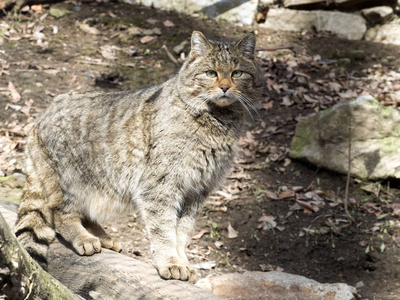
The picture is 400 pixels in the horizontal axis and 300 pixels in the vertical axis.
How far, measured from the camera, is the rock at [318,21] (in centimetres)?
859

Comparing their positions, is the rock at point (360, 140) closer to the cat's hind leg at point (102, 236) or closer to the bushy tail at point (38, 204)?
the cat's hind leg at point (102, 236)

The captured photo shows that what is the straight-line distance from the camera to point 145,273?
3.26 m

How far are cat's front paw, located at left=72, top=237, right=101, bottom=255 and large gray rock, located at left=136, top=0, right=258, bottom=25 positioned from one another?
20.0 ft

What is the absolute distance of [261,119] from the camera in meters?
7.05

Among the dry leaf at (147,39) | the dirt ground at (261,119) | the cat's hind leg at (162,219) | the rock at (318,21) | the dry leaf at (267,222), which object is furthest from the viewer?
the rock at (318,21)

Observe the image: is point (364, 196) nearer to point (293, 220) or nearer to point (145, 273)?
point (293, 220)

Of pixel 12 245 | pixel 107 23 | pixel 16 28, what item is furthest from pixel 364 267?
pixel 16 28

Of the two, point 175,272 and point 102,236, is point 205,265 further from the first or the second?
point 175,272

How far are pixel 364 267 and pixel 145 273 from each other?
8.74ft

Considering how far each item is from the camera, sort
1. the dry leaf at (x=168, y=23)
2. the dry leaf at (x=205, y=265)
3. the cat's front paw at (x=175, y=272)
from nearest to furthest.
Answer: the cat's front paw at (x=175, y=272)
the dry leaf at (x=205, y=265)
the dry leaf at (x=168, y=23)

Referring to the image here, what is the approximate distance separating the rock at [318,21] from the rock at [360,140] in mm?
2961

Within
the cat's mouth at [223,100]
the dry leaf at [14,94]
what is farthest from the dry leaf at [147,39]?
the cat's mouth at [223,100]

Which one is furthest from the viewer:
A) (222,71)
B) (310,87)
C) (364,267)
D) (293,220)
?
(310,87)

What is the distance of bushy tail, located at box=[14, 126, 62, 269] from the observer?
3.55 m
